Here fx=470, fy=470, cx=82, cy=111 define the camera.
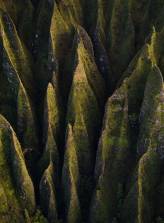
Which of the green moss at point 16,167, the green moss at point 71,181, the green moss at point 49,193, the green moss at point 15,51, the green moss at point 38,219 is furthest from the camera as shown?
the green moss at point 15,51

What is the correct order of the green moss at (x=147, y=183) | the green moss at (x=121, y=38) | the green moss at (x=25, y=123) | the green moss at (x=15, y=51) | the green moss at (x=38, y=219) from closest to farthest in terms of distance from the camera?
1. the green moss at (x=147, y=183)
2. the green moss at (x=38, y=219)
3. the green moss at (x=25, y=123)
4. the green moss at (x=15, y=51)
5. the green moss at (x=121, y=38)

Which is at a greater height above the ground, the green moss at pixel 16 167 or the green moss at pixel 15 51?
the green moss at pixel 15 51

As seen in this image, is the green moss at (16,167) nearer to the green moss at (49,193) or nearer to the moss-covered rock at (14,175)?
the moss-covered rock at (14,175)

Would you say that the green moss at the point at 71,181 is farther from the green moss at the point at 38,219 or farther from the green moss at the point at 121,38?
the green moss at the point at 121,38

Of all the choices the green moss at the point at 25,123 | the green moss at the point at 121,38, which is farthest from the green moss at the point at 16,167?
the green moss at the point at 121,38

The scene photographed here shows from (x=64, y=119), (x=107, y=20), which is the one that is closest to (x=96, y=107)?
(x=64, y=119)

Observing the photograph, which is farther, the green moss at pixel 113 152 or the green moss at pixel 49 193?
the green moss at pixel 113 152

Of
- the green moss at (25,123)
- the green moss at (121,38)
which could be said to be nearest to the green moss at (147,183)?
the green moss at (121,38)

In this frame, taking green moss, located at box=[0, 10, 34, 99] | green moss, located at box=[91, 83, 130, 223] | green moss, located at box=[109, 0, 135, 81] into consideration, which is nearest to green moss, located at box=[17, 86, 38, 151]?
green moss, located at box=[0, 10, 34, 99]

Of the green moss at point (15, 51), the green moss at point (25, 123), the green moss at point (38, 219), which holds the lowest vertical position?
the green moss at point (38, 219)

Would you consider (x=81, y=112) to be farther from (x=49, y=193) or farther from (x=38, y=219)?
(x=38, y=219)
